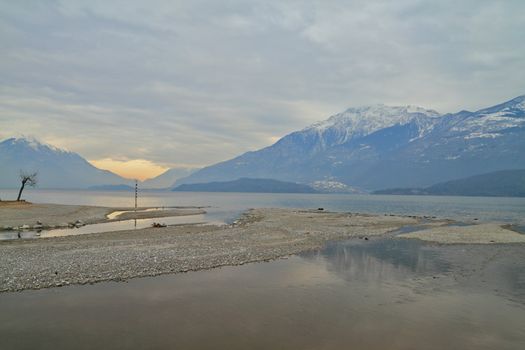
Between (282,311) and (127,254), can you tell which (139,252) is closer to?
(127,254)

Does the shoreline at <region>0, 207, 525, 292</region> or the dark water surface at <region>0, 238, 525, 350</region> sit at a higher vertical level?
the shoreline at <region>0, 207, 525, 292</region>

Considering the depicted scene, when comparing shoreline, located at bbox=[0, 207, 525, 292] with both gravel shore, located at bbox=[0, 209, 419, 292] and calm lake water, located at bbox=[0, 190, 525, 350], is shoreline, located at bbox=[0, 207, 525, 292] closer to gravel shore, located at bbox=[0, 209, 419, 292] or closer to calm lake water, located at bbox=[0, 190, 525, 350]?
gravel shore, located at bbox=[0, 209, 419, 292]

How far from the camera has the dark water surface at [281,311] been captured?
1664 cm

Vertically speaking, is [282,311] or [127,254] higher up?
[127,254]

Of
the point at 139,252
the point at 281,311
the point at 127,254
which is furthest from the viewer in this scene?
the point at 139,252

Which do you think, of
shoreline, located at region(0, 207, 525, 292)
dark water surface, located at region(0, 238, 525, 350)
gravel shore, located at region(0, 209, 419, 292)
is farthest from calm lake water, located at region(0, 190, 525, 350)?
gravel shore, located at region(0, 209, 419, 292)

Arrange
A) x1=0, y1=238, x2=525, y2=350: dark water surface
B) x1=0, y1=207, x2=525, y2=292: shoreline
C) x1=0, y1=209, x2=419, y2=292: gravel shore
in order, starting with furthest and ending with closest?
1. x1=0, y1=207, x2=525, y2=292: shoreline
2. x1=0, y1=209, x2=419, y2=292: gravel shore
3. x1=0, y1=238, x2=525, y2=350: dark water surface

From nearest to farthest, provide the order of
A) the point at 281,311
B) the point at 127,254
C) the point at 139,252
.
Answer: the point at 281,311 < the point at 127,254 < the point at 139,252

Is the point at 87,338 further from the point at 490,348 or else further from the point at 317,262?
the point at 317,262

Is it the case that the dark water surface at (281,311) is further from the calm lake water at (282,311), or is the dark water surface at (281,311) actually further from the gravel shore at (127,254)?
the gravel shore at (127,254)

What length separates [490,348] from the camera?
16.1 meters

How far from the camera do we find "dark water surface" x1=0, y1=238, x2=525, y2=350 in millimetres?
16641

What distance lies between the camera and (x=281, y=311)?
67.2ft

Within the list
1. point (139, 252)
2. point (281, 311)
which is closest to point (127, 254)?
point (139, 252)
